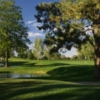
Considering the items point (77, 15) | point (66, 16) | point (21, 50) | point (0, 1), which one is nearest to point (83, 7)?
point (77, 15)

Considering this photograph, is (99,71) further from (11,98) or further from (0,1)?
(11,98)

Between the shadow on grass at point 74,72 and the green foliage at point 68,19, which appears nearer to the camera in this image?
the green foliage at point 68,19

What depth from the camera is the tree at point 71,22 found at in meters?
24.5

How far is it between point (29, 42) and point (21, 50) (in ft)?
8.06

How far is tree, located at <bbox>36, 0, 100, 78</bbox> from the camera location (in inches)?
963

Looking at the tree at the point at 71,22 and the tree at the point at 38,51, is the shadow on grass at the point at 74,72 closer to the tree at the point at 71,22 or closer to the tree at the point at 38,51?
the tree at the point at 71,22

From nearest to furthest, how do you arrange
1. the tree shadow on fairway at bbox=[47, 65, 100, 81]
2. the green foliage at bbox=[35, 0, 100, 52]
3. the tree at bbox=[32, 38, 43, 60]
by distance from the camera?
the green foliage at bbox=[35, 0, 100, 52]
the tree shadow on fairway at bbox=[47, 65, 100, 81]
the tree at bbox=[32, 38, 43, 60]

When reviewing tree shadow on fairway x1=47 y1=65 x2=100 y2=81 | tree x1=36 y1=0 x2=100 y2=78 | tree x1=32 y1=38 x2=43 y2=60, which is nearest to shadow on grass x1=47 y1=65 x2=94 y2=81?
tree shadow on fairway x1=47 y1=65 x2=100 y2=81

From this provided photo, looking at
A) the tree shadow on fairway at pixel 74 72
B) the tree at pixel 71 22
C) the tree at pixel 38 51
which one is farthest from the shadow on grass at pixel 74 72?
the tree at pixel 38 51

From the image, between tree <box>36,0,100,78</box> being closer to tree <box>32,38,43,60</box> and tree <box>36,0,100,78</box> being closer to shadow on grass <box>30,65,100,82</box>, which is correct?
shadow on grass <box>30,65,100,82</box>

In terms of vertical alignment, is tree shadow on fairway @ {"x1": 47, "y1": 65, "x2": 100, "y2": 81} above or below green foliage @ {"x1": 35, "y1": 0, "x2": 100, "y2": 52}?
below

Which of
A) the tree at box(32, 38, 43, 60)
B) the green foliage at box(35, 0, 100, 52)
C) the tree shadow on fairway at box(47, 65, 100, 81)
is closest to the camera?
the green foliage at box(35, 0, 100, 52)

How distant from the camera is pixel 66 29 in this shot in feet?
91.2

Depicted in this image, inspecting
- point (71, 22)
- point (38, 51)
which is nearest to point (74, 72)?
point (71, 22)
